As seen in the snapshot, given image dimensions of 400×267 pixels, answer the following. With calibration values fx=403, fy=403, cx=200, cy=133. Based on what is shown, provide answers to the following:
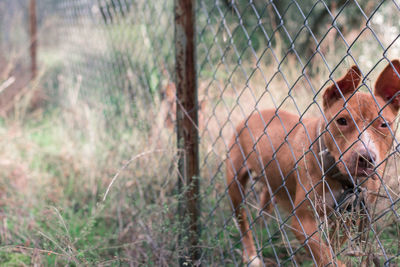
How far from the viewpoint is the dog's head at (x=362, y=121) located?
174 centimetres

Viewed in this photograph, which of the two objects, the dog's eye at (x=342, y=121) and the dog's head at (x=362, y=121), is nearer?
the dog's head at (x=362, y=121)

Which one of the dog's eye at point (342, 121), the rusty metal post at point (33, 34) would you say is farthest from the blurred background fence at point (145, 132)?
the rusty metal post at point (33, 34)

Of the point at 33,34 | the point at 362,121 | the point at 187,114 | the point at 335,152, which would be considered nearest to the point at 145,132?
the point at 187,114

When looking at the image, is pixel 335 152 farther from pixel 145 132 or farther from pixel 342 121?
pixel 145 132

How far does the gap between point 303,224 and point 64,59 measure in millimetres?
4862

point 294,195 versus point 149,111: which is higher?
point 149,111

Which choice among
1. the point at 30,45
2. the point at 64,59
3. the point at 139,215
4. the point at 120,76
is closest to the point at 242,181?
the point at 139,215

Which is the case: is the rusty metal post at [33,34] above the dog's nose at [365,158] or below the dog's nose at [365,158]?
above

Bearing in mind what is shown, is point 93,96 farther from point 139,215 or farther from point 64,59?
point 139,215

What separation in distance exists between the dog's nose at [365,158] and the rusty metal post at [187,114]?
3.19 ft

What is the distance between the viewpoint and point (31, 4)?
6363 mm

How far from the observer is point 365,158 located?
1.69m

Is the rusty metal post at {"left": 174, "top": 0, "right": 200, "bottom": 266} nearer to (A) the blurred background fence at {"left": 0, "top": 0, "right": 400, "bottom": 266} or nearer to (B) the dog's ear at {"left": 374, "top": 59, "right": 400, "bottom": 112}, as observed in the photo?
(A) the blurred background fence at {"left": 0, "top": 0, "right": 400, "bottom": 266}

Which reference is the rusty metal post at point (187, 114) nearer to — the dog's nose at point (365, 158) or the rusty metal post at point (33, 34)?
the dog's nose at point (365, 158)
